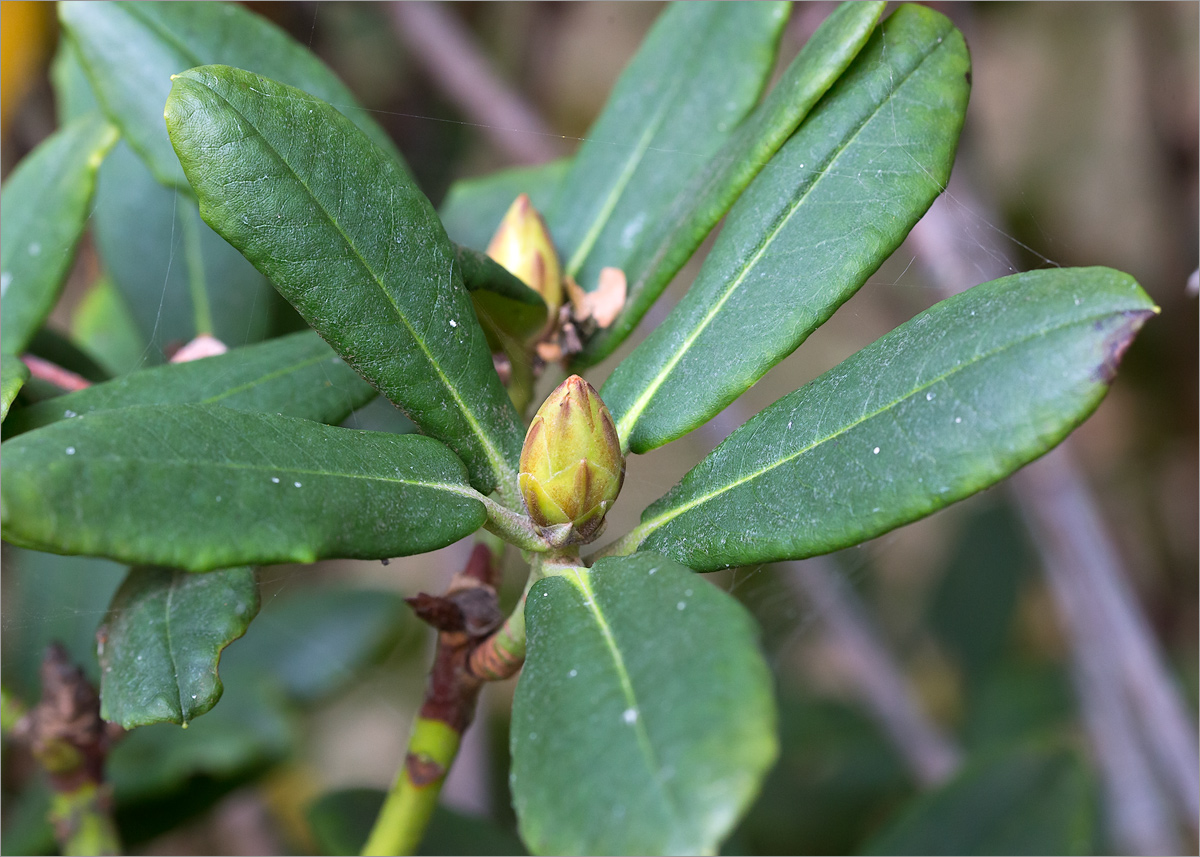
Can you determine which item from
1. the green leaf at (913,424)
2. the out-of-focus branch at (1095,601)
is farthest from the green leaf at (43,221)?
the out-of-focus branch at (1095,601)

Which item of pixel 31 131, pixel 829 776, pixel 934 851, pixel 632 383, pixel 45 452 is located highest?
pixel 45 452

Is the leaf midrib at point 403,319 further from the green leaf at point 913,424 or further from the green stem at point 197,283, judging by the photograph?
the green stem at point 197,283

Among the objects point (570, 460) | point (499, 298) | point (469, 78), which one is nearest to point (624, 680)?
point (570, 460)

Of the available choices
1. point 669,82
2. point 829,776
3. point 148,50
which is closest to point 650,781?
point 669,82

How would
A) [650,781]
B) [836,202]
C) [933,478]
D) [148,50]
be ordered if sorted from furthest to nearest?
[148,50] < [836,202] < [933,478] < [650,781]

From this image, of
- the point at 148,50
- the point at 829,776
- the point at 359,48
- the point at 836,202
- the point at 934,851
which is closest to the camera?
the point at 836,202

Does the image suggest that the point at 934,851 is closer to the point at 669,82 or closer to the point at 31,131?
the point at 669,82
